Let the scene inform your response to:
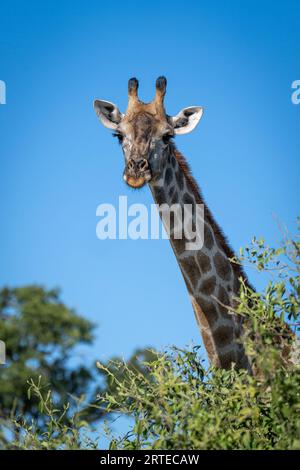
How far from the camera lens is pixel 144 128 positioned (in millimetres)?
12070

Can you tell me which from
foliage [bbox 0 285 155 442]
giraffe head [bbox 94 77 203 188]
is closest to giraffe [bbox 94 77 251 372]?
giraffe head [bbox 94 77 203 188]

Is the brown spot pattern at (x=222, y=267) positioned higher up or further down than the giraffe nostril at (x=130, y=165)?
further down

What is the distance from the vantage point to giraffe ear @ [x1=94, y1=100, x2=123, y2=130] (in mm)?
12758

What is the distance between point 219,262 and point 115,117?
8.09 ft

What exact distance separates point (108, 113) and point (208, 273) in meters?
2.72

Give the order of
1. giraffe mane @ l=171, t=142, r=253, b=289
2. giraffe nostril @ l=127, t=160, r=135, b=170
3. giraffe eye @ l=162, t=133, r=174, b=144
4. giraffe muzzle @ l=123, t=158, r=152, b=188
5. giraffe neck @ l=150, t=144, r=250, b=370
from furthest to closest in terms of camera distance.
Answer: giraffe eye @ l=162, t=133, r=174, b=144 → giraffe mane @ l=171, t=142, r=253, b=289 → giraffe nostril @ l=127, t=160, r=135, b=170 → giraffe muzzle @ l=123, t=158, r=152, b=188 → giraffe neck @ l=150, t=144, r=250, b=370

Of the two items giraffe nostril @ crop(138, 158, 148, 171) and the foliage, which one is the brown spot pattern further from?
the foliage

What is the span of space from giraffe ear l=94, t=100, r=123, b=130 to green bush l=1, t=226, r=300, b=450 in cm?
407

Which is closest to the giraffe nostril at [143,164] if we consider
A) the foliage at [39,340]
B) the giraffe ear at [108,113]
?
the giraffe ear at [108,113]

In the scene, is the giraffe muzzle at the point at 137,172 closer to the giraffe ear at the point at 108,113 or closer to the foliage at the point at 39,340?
the giraffe ear at the point at 108,113

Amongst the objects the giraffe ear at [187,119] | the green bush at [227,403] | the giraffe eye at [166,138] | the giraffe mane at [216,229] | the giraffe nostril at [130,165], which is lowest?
the green bush at [227,403]

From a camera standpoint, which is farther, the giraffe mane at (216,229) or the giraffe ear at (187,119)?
the giraffe ear at (187,119)

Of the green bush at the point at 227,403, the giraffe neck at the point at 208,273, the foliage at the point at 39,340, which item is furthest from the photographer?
the foliage at the point at 39,340

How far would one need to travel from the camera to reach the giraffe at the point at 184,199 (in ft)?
37.0
